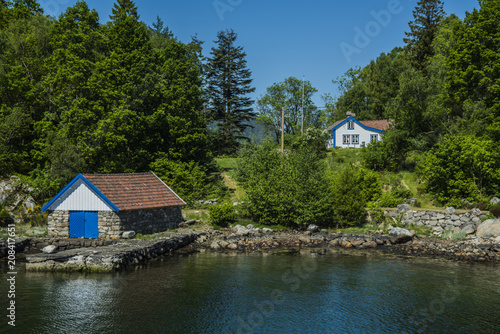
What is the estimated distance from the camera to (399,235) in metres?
29.0

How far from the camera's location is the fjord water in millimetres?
14414

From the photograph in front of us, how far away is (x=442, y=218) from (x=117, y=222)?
24.7 m

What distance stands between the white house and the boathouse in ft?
131

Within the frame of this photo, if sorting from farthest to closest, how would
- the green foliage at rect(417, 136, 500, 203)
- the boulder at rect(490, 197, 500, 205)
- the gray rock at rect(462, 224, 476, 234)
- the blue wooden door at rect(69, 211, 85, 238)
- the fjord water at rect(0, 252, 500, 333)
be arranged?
the green foliage at rect(417, 136, 500, 203)
the boulder at rect(490, 197, 500, 205)
the gray rock at rect(462, 224, 476, 234)
the blue wooden door at rect(69, 211, 85, 238)
the fjord water at rect(0, 252, 500, 333)

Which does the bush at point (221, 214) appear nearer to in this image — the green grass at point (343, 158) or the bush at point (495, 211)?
the green grass at point (343, 158)

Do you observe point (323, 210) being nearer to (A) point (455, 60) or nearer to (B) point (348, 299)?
(B) point (348, 299)

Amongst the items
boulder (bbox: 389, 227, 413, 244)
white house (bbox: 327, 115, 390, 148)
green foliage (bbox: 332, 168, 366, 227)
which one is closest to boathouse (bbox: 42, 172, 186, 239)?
green foliage (bbox: 332, 168, 366, 227)

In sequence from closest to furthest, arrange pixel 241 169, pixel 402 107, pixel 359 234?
pixel 359 234 → pixel 241 169 → pixel 402 107

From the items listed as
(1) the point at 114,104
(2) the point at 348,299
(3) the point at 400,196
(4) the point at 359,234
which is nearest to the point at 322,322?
(2) the point at 348,299

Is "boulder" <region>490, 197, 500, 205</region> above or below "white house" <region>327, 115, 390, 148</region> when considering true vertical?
below

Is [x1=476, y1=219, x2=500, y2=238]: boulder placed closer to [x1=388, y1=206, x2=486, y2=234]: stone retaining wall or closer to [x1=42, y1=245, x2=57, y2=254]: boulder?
[x1=388, y1=206, x2=486, y2=234]: stone retaining wall

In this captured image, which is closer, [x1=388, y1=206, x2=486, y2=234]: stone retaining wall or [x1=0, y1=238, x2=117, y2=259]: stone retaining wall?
[x1=0, y1=238, x2=117, y2=259]: stone retaining wall

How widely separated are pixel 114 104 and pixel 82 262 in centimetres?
2106

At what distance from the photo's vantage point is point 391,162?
46062 millimetres
